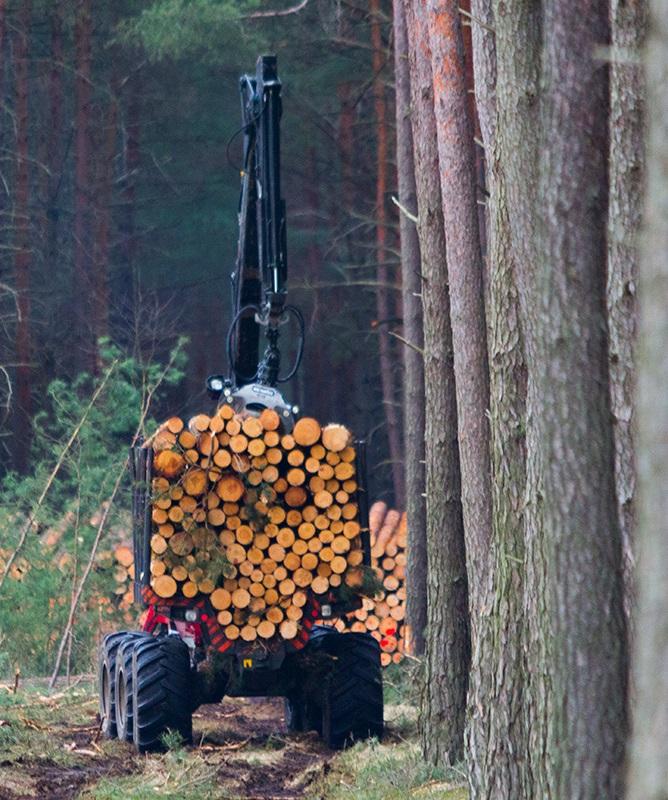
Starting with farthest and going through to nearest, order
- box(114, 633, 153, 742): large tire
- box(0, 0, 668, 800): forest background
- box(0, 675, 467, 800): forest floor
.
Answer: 1. box(114, 633, 153, 742): large tire
2. box(0, 675, 467, 800): forest floor
3. box(0, 0, 668, 800): forest background

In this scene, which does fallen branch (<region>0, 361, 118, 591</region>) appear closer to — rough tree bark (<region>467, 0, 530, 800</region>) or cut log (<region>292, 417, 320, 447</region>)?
cut log (<region>292, 417, 320, 447</region>)

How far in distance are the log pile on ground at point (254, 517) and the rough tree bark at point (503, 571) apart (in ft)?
10.7

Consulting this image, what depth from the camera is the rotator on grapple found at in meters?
11.0

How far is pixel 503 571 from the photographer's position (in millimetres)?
7320

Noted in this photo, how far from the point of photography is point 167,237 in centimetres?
3328

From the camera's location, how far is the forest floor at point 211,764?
9.29m

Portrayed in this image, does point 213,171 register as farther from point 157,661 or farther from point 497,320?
point 497,320

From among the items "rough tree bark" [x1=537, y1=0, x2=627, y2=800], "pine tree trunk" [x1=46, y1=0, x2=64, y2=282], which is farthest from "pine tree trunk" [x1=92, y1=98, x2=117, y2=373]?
"rough tree bark" [x1=537, y1=0, x2=627, y2=800]

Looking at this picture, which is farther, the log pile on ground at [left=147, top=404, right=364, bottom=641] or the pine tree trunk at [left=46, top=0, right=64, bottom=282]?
the pine tree trunk at [left=46, top=0, right=64, bottom=282]

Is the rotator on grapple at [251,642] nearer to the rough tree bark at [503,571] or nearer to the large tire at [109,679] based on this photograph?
the large tire at [109,679]

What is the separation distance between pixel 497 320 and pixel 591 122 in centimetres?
187

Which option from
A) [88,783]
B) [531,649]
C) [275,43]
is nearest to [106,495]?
[88,783]

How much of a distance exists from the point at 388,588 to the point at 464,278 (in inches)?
347

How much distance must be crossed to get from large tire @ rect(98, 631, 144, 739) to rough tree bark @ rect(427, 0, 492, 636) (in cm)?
360
